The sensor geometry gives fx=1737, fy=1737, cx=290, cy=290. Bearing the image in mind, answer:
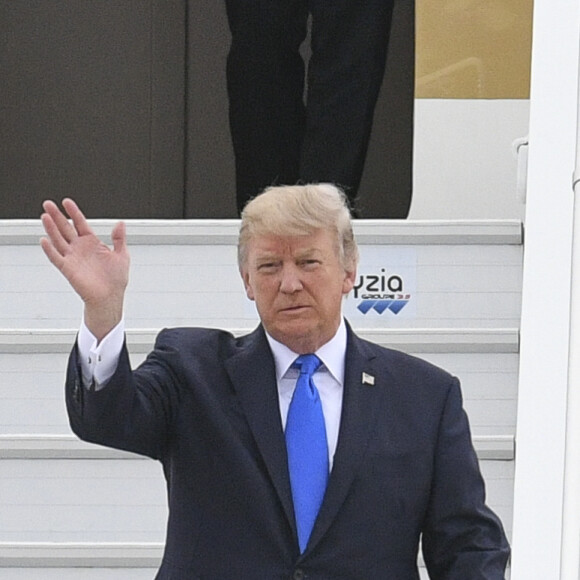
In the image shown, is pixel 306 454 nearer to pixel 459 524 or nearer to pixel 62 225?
pixel 459 524

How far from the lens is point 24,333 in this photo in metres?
3.68

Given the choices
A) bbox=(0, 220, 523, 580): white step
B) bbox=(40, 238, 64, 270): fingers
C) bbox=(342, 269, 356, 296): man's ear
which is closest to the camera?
bbox=(40, 238, 64, 270): fingers

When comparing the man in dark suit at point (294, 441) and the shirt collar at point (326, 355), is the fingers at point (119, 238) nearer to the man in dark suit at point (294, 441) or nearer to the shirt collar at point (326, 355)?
the man in dark suit at point (294, 441)

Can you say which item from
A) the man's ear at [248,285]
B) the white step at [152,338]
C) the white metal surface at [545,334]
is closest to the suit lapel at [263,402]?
the man's ear at [248,285]

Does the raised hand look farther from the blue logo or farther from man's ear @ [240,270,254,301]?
the blue logo

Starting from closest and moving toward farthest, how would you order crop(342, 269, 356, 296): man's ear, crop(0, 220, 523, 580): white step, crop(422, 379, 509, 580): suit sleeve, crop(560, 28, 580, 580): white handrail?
crop(560, 28, 580, 580): white handrail → crop(422, 379, 509, 580): suit sleeve → crop(342, 269, 356, 296): man's ear → crop(0, 220, 523, 580): white step

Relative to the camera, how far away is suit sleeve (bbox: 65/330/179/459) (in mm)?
2582

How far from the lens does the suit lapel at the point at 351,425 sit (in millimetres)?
2678

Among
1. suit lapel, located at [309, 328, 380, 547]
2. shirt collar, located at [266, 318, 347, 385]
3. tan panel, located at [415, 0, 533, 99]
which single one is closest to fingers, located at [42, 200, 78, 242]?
shirt collar, located at [266, 318, 347, 385]

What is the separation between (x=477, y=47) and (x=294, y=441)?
175 centimetres

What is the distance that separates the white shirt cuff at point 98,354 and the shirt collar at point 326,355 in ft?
1.04

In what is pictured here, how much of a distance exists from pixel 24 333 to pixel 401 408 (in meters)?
1.16

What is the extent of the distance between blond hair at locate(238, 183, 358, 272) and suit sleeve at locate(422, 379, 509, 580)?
1.12 ft

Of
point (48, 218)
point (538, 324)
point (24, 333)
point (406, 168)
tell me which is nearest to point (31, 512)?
point (24, 333)
